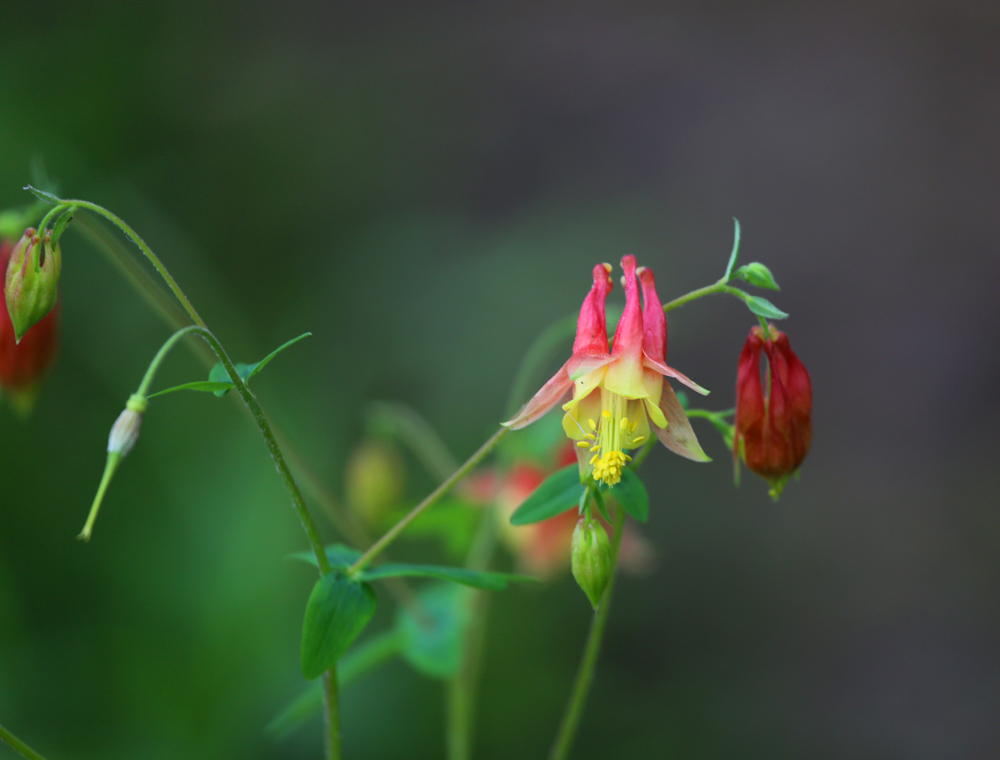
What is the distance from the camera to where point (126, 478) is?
11.1 ft

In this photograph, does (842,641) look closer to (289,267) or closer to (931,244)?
(931,244)

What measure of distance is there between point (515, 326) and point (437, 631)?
2.37 m

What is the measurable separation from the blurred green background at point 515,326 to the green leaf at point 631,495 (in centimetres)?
200

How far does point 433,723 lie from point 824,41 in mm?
4347

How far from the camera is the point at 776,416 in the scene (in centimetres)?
129

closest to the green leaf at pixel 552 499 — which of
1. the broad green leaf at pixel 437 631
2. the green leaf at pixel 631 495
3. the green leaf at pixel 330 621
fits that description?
the green leaf at pixel 631 495

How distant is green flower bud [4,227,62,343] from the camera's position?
121 cm

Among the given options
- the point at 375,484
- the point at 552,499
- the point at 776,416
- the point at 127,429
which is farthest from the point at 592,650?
the point at 375,484

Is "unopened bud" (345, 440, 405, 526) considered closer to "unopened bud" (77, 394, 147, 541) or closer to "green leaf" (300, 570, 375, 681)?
"green leaf" (300, 570, 375, 681)

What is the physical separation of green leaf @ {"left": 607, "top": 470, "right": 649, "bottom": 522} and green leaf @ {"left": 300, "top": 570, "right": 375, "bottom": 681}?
0.40m

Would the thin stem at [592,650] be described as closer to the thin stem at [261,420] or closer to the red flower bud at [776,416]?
the red flower bud at [776,416]

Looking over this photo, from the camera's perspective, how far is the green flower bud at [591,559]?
1.18 m

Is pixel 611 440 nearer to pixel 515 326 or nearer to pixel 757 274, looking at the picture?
pixel 757 274

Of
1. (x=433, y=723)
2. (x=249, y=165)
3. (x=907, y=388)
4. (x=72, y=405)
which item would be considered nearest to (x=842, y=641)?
(x=907, y=388)
